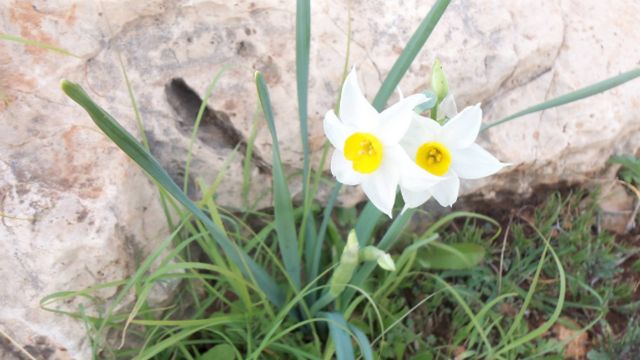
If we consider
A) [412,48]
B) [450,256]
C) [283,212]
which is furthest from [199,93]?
[450,256]

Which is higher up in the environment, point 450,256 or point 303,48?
point 303,48

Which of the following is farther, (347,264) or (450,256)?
(450,256)

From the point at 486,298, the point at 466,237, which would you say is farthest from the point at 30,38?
the point at 486,298

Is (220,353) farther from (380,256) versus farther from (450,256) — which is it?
(450,256)

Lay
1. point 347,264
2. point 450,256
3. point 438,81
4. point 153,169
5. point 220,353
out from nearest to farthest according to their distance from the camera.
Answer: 1. point 153,169
2. point 438,81
3. point 347,264
4. point 220,353
5. point 450,256

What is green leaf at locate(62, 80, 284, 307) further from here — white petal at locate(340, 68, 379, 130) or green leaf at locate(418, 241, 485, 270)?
green leaf at locate(418, 241, 485, 270)

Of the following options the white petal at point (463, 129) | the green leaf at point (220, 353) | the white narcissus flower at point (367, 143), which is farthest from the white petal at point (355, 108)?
the green leaf at point (220, 353)

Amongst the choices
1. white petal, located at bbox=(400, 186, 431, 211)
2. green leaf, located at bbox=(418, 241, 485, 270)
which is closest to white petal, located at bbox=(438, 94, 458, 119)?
white petal, located at bbox=(400, 186, 431, 211)

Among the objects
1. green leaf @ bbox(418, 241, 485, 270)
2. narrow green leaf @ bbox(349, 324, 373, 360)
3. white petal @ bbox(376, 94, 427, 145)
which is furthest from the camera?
green leaf @ bbox(418, 241, 485, 270)
